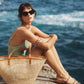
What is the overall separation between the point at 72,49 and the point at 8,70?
11.8ft

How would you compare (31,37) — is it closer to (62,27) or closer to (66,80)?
(66,80)

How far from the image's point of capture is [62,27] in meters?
9.01

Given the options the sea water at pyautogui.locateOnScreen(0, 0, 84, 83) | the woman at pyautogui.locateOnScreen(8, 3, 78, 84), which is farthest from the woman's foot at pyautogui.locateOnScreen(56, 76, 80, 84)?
the sea water at pyautogui.locateOnScreen(0, 0, 84, 83)

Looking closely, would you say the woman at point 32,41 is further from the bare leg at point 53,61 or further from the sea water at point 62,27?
the sea water at point 62,27

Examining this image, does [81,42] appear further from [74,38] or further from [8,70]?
[8,70]

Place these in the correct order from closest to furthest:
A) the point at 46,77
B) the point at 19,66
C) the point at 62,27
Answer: the point at 19,66 → the point at 46,77 → the point at 62,27

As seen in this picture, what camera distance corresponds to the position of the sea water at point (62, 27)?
4898 millimetres

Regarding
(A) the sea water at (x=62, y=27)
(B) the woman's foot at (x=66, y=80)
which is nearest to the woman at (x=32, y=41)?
(B) the woman's foot at (x=66, y=80)

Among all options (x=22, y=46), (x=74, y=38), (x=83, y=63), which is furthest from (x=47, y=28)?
(x=22, y=46)

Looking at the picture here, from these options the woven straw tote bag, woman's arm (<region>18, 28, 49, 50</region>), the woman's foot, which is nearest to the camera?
the woven straw tote bag

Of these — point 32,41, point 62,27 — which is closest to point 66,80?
point 32,41

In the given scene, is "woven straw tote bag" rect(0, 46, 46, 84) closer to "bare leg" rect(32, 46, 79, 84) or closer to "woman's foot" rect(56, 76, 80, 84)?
"bare leg" rect(32, 46, 79, 84)

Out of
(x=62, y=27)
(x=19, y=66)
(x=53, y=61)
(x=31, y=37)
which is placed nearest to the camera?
A: (x=19, y=66)

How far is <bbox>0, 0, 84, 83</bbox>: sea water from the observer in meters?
4.90
